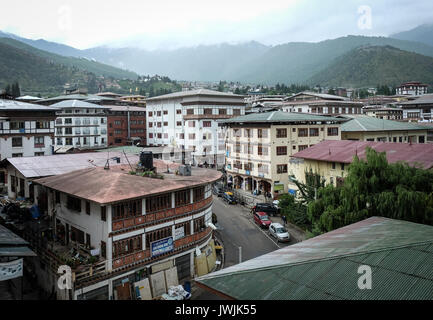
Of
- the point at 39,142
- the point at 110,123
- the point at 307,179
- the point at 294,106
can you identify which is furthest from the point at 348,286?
the point at 294,106

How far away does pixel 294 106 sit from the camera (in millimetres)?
92875

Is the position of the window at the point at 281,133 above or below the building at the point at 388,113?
below

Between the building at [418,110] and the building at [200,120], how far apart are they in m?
45.5

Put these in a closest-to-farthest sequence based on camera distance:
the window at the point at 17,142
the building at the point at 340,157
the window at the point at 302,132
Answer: the building at the point at 340,157
the window at the point at 17,142
the window at the point at 302,132

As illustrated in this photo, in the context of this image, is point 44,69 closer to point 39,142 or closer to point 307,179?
point 39,142

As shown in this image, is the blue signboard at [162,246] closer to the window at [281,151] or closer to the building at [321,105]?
the window at [281,151]

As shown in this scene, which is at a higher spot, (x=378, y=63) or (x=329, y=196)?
(x=378, y=63)

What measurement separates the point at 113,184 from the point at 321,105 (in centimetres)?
7054

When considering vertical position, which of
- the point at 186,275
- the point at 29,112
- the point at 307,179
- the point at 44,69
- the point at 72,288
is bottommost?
the point at 186,275

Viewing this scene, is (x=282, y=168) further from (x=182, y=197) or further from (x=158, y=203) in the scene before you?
(x=158, y=203)

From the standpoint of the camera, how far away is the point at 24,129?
50.4 meters

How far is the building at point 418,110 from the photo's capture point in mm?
83188

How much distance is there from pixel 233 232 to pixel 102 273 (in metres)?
17.0

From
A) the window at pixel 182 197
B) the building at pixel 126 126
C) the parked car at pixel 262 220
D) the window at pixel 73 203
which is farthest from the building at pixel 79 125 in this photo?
the window at pixel 182 197
